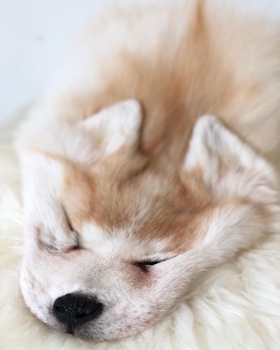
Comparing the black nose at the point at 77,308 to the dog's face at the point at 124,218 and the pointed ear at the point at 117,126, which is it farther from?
the pointed ear at the point at 117,126

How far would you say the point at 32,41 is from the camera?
4.25ft

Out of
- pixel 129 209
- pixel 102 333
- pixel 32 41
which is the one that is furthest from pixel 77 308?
pixel 32 41

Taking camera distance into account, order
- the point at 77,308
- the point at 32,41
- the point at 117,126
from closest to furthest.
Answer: the point at 77,308 < the point at 117,126 < the point at 32,41

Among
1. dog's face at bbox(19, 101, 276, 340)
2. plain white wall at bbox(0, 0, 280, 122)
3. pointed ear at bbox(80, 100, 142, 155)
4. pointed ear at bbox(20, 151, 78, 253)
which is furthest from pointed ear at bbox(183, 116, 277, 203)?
plain white wall at bbox(0, 0, 280, 122)

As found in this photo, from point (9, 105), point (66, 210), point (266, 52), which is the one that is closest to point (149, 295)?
point (66, 210)

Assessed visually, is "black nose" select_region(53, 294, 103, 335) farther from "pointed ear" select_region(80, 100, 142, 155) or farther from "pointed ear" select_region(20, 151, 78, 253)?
"pointed ear" select_region(80, 100, 142, 155)

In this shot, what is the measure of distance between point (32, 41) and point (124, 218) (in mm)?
699

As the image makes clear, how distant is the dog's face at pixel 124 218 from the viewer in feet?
2.59

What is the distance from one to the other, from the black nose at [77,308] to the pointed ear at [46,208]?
92mm

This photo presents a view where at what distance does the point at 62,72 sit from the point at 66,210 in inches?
13.9

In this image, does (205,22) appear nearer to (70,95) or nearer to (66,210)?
(70,95)

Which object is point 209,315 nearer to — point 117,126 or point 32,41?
point 117,126

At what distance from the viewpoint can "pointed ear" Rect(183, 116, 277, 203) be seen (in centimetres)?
87

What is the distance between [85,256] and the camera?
2.67ft
